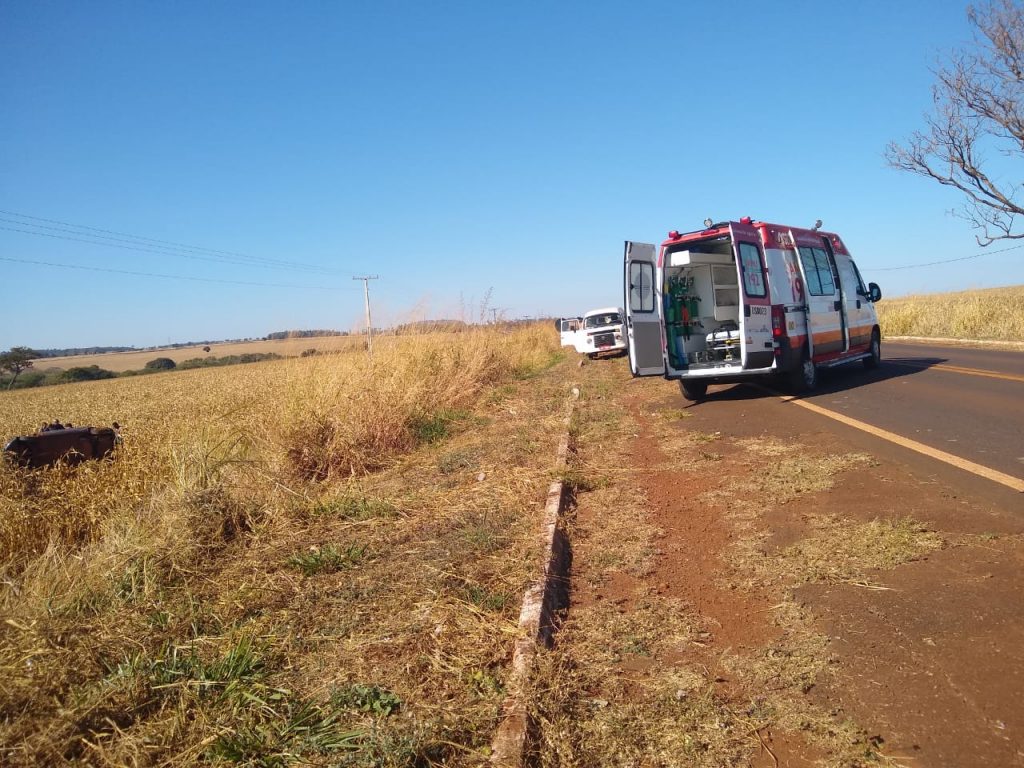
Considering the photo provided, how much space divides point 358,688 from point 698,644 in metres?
1.64

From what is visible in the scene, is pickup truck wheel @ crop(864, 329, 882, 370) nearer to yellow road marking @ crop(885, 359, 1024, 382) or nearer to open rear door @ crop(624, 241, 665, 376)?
yellow road marking @ crop(885, 359, 1024, 382)

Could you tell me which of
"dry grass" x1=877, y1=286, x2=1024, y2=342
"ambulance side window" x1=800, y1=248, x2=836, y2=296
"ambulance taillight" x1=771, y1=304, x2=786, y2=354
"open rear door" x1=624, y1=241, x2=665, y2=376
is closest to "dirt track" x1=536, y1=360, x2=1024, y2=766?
"ambulance taillight" x1=771, y1=304, x2=786, y2=354

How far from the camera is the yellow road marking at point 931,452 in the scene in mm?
5316

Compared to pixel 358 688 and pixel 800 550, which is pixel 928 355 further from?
pixel 358 688

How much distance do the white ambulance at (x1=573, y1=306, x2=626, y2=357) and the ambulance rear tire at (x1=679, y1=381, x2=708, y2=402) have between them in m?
12.5

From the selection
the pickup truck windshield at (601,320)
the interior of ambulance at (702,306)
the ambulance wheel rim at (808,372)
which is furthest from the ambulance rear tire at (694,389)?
the pickup truck windshield at (601,320)

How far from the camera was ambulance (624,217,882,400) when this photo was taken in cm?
1003

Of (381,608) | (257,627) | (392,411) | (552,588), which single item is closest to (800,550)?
(552,588)

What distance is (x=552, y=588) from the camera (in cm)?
408

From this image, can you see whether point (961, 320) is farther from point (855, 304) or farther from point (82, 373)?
point (82, 373)

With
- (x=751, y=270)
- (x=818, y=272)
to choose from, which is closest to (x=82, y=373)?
(x=751, y=270)

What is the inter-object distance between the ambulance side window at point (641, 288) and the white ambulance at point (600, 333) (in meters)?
12.6

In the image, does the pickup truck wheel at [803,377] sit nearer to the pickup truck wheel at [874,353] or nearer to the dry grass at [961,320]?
the pickup truck wheel at [874,353]

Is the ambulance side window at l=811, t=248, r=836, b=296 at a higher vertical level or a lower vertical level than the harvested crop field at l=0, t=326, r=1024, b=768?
higher
